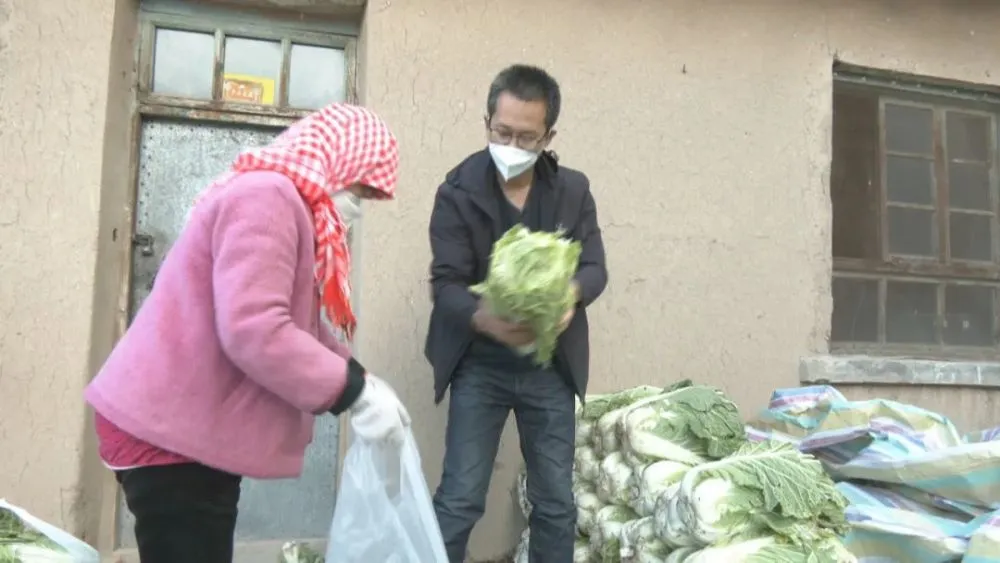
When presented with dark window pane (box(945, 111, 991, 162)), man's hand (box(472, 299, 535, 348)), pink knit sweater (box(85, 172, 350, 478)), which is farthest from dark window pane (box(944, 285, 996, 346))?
pink knit sweater (box(85, 172, 350, 478))

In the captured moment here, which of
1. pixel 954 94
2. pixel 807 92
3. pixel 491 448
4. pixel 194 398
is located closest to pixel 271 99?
pixel 491 448

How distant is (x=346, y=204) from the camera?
6.46 ft

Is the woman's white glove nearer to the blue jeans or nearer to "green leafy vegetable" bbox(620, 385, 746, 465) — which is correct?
the blue jeans

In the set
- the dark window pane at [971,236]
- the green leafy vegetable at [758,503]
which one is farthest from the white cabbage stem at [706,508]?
the dark window pane at [971,236]

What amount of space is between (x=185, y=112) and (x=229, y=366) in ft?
7.99

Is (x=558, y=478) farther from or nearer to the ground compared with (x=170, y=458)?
nearer to the ground

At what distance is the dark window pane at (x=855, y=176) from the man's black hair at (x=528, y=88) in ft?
8.20

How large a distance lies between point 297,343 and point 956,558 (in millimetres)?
2481

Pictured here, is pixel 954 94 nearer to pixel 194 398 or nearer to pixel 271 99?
pixel 271 99

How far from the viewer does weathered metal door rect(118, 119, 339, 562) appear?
12.2ft

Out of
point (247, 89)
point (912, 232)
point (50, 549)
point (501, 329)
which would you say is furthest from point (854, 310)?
point (50, 549)

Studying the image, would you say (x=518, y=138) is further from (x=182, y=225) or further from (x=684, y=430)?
(x=182, y=225)

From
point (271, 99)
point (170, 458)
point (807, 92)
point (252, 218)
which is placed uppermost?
point (807, 92)

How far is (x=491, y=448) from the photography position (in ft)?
8.98
